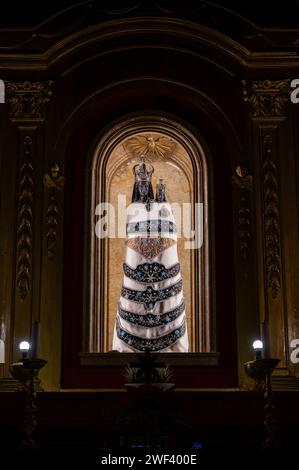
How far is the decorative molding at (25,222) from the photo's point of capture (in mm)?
6812

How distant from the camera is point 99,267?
7.05 m

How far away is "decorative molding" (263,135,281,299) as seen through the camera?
6832mm

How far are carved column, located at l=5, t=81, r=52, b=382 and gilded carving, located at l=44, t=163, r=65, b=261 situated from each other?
62 millimetres

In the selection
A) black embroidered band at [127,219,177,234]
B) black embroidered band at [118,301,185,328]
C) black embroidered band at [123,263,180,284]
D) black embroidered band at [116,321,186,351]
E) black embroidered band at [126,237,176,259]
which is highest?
black embroidered band at [127,219,177,234]

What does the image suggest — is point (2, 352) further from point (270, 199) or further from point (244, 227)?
point (270, 199)

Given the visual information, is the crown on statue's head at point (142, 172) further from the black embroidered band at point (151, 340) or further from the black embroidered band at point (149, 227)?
the black embroidered band at point (151, 340)

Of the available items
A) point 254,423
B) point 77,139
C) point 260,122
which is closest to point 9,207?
point 77,139

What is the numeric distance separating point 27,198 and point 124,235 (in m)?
0.91

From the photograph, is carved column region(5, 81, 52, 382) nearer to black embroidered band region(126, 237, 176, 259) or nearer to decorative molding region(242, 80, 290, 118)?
black embroidered band region(126, 237, 176, 259)

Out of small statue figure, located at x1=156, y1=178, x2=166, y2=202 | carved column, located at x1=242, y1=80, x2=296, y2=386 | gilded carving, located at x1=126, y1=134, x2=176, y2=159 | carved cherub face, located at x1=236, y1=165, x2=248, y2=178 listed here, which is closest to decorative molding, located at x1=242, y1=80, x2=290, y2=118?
carved column, located at x1=242, y1=80, x2=296, y2=386

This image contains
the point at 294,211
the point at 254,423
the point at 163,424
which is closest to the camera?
the point at 163,424

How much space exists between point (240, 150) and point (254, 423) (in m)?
2.30

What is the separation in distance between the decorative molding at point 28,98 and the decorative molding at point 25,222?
0.19 meters

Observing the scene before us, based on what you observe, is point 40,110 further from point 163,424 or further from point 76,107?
point 163,424
